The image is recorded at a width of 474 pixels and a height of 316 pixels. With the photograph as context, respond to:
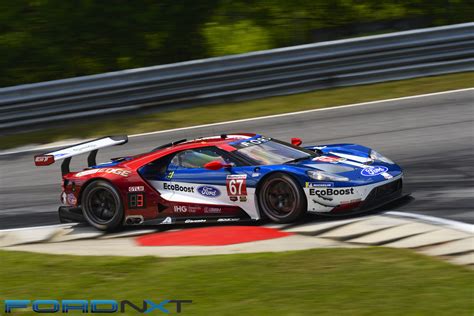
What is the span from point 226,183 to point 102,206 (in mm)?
1939

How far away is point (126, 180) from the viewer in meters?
10.7

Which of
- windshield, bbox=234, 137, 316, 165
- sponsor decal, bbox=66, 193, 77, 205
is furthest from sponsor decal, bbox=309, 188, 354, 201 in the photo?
sponsor decal, bbox=66, 193, 77, 205

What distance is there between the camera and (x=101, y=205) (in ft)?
36.2

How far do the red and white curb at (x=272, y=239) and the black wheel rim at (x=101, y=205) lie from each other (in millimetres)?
219

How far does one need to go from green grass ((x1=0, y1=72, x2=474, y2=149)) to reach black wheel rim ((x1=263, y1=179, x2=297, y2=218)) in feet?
Result: 18.4

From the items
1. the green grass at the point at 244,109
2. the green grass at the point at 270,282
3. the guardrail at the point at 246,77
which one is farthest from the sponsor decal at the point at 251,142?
the guardrail at the point at 246,77

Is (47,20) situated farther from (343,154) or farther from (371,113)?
(343,154)

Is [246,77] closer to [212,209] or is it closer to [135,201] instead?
[135,201]

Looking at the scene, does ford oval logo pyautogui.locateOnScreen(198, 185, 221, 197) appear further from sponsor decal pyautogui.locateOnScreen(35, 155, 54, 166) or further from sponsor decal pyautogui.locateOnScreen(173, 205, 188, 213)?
sponsor decal pyautogui.locateOnScreen(35, 155, 54, 166)

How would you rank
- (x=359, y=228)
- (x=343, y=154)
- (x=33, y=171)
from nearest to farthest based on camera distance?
(x=359, y=228)
(x=343, y=154)
(x=33, y=171)

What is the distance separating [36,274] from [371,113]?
7800 millimetres

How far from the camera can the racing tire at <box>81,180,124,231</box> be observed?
1082 centimetres

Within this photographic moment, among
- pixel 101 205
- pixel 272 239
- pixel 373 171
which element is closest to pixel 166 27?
pixel 101 205

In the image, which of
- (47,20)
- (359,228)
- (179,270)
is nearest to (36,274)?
(179,270)
